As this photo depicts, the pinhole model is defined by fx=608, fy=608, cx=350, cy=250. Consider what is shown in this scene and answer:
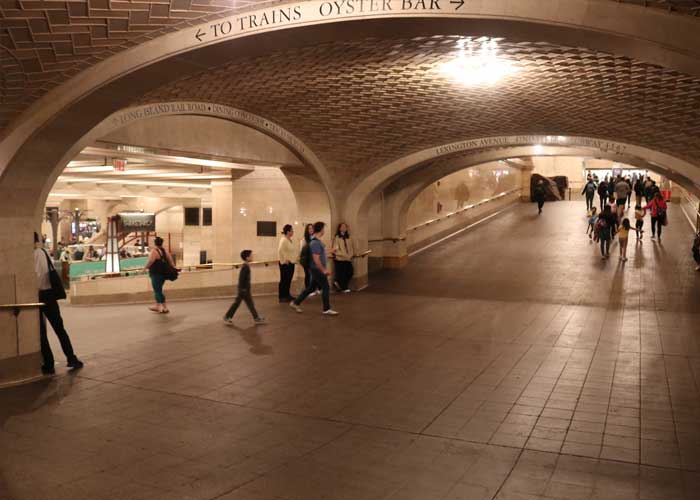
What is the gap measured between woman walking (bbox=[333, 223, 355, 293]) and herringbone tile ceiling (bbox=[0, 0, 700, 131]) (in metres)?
8.04

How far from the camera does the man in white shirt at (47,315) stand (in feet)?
23.6

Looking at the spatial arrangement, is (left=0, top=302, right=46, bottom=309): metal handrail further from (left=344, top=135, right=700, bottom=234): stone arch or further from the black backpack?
(left=344, top=135, right=700, bottom=234): stone arch

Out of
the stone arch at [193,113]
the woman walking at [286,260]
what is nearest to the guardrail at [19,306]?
the stone arch at [193,113]

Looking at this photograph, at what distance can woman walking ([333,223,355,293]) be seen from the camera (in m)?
13.8

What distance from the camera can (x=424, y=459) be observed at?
477 centimetres

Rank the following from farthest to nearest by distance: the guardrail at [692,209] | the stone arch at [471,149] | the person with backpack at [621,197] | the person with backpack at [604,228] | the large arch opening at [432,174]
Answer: the guardrail at [692,209] < the person with backpack at [621,197] < the person with backpack at [604,228] < the large arch opening at [432,174] < the stone arch at [471,149]

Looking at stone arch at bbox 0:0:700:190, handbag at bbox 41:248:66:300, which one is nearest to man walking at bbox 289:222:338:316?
handbag at bbox 41:248:66:300

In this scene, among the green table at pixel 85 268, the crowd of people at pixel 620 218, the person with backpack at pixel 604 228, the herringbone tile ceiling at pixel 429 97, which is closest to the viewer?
the herringbone tile ceiling at pixel 429 97

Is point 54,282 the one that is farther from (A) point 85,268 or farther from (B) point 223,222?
(B) point 223,222

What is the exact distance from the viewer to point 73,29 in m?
5.68

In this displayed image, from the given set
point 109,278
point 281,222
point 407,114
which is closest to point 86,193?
point 281,222

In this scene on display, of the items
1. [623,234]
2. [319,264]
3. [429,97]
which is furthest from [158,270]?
[623,234]

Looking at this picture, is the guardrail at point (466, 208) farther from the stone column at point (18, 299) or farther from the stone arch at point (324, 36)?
the stone arch at point (324, 36)

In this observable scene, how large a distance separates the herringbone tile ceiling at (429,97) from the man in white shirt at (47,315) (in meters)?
3.05
